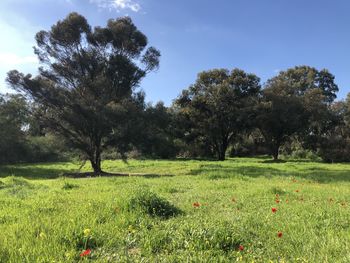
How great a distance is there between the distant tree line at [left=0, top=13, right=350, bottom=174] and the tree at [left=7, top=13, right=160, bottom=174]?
0.08 metres

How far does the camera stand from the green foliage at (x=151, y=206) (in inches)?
284

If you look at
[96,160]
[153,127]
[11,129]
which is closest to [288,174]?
[153,127]

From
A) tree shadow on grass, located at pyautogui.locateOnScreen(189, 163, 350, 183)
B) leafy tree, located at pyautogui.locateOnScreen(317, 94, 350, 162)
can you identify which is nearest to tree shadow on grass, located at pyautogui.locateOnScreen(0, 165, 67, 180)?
tree shadow on grass, located at pyautogui.locateOnScreen(189, 163, 350, 183)

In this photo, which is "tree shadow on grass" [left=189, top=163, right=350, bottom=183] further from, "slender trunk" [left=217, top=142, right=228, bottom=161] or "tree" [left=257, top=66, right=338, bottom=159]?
"slender trunk" [left=217, top=142, right=228, bottom=161]

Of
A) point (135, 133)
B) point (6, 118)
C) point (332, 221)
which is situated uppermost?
point (6, 118)

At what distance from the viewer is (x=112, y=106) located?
26125 mm

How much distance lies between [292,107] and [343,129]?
11.2 metres

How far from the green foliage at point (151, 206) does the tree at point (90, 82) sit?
1896cm

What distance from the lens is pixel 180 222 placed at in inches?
258

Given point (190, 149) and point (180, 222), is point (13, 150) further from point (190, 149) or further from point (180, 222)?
point (180, 222)

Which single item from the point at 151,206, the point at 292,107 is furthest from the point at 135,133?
the point at 292,107

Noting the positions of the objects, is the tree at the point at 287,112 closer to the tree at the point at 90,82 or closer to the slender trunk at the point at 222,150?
the slender trunk at the point at 222,150

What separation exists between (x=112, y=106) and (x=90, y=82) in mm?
4987

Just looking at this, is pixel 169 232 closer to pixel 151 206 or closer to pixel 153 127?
pixel 151 206
